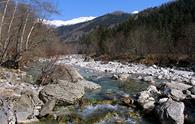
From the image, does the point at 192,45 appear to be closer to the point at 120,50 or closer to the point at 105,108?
the point at 120,50

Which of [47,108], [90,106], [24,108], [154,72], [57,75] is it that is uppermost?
[57,75]

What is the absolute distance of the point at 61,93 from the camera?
53.0 ft

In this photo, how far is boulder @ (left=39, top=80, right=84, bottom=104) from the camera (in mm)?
15812

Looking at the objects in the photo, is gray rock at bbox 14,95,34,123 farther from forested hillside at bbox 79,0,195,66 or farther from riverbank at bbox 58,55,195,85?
forested hillside at bbox 79,0,195,66

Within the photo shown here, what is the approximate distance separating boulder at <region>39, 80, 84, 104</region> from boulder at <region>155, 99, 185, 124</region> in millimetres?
4438

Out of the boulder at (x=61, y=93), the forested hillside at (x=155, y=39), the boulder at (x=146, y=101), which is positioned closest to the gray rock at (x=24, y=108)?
the boulder at (x=61, y=93)

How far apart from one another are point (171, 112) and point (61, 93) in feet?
17.8

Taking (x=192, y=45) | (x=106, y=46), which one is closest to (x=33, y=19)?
(x=192, y=45)

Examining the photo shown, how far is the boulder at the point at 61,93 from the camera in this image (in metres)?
15.8

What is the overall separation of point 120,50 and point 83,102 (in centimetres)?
6589

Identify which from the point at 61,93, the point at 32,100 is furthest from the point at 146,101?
the point at 32,100

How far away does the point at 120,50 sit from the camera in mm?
81562

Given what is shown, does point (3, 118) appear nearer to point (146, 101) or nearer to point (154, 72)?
point (146, 101)

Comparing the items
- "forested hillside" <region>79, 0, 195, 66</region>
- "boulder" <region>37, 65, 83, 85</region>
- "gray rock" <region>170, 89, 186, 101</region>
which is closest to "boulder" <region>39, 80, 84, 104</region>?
"boulder" <region>37, 65, 83, 85</region>
